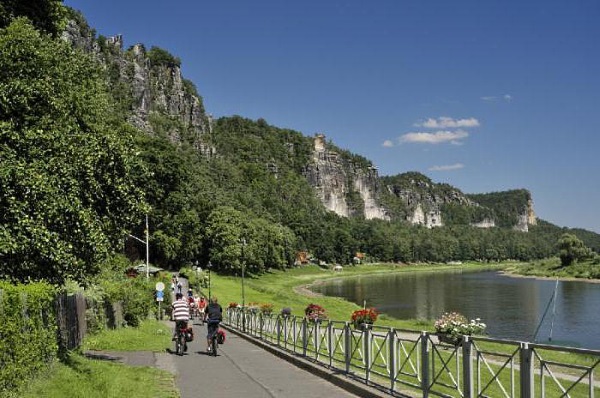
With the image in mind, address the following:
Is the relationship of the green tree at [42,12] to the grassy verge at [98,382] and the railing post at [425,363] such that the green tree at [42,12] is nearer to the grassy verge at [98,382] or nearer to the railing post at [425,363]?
the grassy verge at [98,382]

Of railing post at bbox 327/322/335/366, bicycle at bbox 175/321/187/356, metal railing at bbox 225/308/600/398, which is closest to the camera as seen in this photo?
metal railing at bbox 225/308/600/398

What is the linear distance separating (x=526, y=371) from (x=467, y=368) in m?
1.41

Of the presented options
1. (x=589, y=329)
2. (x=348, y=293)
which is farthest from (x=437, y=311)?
(x=348, y=293)

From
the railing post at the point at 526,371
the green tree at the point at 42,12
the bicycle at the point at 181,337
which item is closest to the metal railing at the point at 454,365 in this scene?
the railing post at the point at 526,371

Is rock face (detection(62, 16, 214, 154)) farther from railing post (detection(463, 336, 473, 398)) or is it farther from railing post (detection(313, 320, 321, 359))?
railing post (detection(463, 336, 473, 398))

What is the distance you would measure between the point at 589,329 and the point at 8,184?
40534mm

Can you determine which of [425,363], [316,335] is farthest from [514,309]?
[425,363]

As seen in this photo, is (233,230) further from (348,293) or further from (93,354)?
(93,354)

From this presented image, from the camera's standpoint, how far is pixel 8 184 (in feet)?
42.7

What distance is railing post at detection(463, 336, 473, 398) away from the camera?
8938mm

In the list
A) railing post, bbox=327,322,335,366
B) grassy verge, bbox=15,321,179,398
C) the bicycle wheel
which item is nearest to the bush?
grassy verge, bbox=15,321,179,398

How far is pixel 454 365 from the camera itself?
31.4 feet

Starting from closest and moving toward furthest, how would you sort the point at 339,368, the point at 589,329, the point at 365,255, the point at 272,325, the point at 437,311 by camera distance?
the point at 339,368
the point at 272,325
the point at 589,329
the point at 437,311
the point at 365,255

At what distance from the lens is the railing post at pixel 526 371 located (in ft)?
25.0
